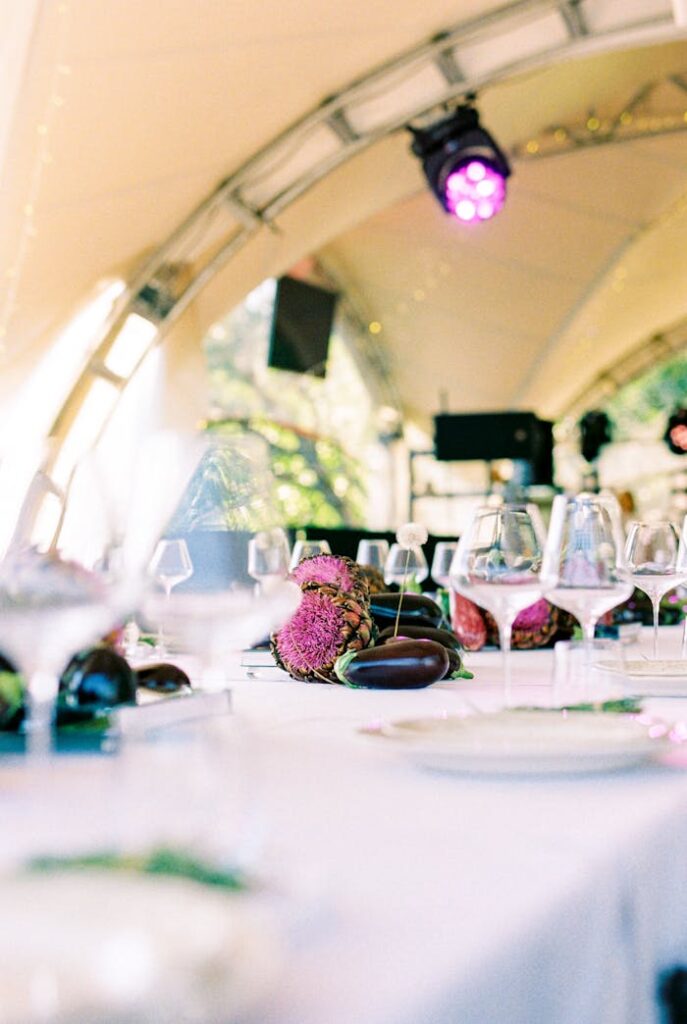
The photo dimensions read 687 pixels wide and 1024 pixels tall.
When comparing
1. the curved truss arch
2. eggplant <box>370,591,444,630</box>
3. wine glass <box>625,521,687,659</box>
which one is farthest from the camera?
the curved truss arch

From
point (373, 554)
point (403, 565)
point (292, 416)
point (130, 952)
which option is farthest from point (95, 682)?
point (292, 416)

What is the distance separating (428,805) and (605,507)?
2.07 feet

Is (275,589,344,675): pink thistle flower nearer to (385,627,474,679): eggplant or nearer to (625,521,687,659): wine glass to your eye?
(385,627,474,679): eggplant

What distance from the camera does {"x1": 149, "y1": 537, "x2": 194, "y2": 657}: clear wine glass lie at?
89 cm

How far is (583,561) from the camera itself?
45.1 inches

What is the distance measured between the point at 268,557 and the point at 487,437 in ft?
28.3

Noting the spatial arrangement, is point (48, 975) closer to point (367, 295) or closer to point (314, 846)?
point (314, 846)

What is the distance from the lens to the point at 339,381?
13.4 metres

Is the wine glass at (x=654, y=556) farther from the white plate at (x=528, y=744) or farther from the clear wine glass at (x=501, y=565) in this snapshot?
the white plate at (x=528, y=744)

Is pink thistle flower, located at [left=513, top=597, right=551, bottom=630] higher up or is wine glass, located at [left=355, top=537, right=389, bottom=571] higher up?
wine glass, located at [left=355, top=537, right=389, bottom=571]

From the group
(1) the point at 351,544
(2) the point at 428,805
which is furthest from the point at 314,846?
(1) the point at 351,544

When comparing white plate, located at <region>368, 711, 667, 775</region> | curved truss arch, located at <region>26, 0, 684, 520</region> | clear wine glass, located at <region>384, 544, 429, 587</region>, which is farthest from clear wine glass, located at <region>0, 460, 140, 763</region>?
curved truss arch, located at <region>26, 0, 684, 520</region>

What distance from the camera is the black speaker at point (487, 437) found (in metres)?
9.48

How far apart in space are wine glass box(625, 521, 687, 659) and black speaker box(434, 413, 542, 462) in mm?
8001
